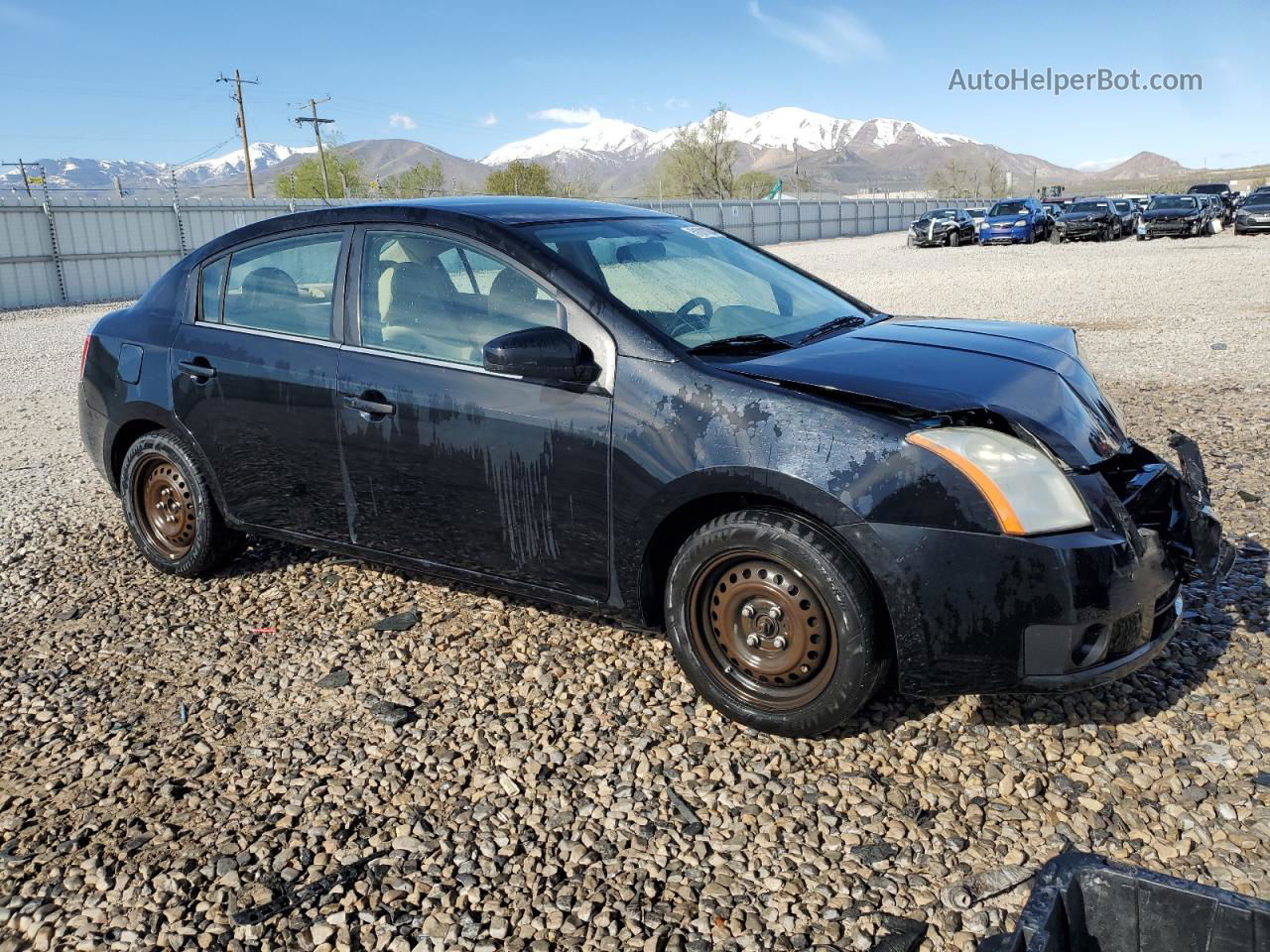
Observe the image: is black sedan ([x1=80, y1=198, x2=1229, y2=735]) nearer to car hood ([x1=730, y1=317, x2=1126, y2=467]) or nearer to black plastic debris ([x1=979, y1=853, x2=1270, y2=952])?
car hood ([x1=730, y1=317, x2=1126, y2=467])

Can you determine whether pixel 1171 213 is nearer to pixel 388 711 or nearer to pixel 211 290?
pixel 211 290

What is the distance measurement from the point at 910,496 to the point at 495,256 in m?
1.76

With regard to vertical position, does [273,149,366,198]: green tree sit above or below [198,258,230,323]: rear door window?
above

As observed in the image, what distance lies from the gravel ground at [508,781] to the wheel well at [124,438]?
55cm

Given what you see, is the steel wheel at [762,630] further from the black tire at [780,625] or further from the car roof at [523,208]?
the car roof at [523,208]

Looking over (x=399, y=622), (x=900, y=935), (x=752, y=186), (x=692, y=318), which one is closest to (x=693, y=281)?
(x=692, y=318)

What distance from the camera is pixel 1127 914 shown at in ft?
5.96

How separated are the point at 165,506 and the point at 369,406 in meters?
1.65

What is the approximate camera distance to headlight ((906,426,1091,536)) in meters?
2.87

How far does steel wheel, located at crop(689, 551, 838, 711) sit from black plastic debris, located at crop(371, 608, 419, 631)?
152 cm

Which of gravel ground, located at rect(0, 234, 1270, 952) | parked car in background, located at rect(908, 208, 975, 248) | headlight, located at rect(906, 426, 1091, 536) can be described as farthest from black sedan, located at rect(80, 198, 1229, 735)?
parked car in background, located at rect(908, 208, 975, 248)

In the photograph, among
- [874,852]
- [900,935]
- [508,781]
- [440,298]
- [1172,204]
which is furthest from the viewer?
[1172,204]

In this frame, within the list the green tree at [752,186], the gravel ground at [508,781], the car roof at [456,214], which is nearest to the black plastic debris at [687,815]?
the gravel ground at [508,781]

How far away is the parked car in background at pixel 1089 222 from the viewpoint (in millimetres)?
35969
